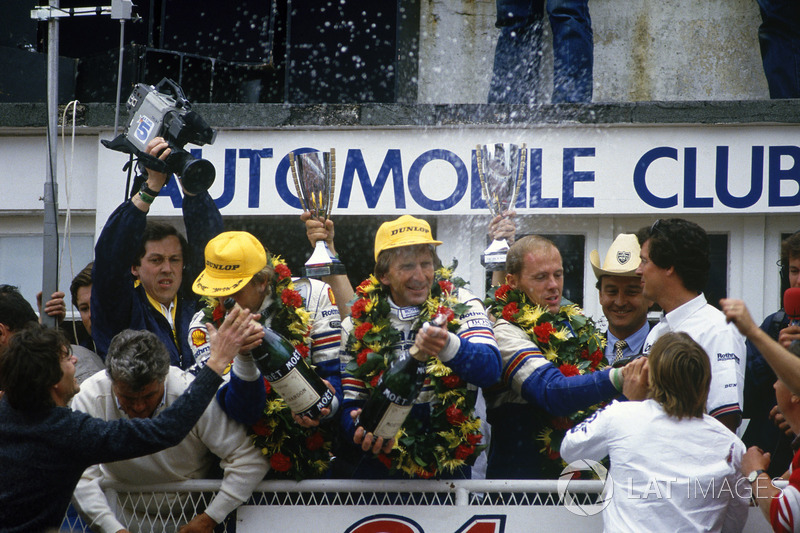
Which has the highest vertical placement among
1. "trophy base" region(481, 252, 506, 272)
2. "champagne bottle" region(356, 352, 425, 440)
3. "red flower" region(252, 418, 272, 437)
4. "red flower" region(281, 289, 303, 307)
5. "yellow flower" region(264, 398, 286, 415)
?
"trophy base" region(481, 252, 506, 272)

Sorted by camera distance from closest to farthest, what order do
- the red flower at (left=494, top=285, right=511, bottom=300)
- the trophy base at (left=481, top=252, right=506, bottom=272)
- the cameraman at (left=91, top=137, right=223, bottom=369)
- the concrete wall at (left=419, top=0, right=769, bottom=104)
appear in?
the red flower at (left=494, top=285, right=511, bottom=300), the cameraman at (left=91, top=137, right=223, bottom=369), the trophy base at (left=481, top=252, right=506, bottom=272), the concrete wall at (left=419, top=0, right=769, bottom=104)

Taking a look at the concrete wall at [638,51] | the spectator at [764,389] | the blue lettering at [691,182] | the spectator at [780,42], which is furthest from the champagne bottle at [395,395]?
the spectator at [780,42]

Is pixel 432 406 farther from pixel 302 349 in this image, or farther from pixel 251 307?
pixel 251 307

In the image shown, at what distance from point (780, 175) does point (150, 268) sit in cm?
481

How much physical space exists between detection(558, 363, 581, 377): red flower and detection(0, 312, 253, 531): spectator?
5.45 feet

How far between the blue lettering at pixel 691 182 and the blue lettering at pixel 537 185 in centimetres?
101

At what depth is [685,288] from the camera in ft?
14.5

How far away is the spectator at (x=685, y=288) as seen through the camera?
13.8 ft

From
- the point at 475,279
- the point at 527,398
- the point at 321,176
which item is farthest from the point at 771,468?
the point at 475,279

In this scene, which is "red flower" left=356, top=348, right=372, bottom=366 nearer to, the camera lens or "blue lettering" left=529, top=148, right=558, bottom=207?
the camera lens

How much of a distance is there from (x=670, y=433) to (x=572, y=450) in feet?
1.29

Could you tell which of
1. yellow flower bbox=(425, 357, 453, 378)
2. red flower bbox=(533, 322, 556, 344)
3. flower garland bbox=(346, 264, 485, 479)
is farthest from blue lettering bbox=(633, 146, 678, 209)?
yellow flower bbox=(425, 357, 453, 378)

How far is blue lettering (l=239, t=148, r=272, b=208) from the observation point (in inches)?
300

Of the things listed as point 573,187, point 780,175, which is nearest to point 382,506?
point 573,187
